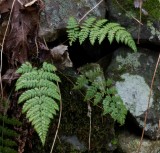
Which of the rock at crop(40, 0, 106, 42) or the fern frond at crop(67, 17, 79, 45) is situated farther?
the rock at crop(40, 0, 106, 42)

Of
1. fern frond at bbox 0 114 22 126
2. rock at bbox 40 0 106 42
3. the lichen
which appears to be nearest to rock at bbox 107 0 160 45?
rock at bbox 40 0 106 42

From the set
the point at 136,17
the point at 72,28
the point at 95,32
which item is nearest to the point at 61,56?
the point at 72,28

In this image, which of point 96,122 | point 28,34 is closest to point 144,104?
point 96,122

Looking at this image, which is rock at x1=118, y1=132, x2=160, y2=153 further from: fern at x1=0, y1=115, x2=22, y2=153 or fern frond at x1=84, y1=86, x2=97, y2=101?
fern at x1=0, y1=115, x2=22, y2=153

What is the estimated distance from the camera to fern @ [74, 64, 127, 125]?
8.53ft

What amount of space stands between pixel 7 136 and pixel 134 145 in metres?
1.11

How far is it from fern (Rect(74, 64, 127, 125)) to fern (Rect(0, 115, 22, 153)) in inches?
22.2

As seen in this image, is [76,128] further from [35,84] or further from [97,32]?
[97,32]

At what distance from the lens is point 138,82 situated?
125 inches

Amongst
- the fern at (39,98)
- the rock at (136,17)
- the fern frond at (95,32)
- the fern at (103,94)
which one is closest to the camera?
the fern at (39,98)

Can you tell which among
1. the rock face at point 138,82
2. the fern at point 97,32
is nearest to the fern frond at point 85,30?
the fern at point 97,32

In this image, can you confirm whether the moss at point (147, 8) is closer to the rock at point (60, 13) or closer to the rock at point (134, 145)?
Result: the rock at point (60, 13)

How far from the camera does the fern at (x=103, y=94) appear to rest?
8.53 feet

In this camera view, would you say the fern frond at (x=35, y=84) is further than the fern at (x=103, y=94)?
No
